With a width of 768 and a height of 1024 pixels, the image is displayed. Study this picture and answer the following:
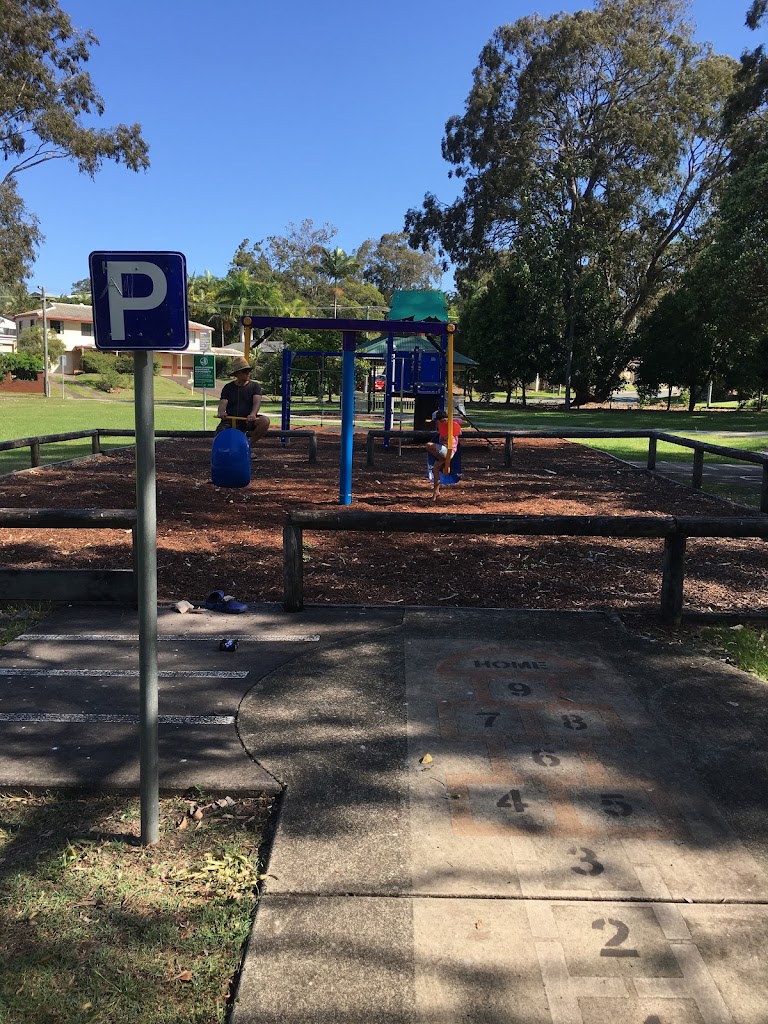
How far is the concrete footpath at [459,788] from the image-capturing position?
7.31 feet

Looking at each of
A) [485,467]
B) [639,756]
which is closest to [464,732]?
[639,756]

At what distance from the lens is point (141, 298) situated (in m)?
2.57

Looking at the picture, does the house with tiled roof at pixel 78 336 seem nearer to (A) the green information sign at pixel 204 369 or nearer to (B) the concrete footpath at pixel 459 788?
(A) the green information sign at pixel 204 369

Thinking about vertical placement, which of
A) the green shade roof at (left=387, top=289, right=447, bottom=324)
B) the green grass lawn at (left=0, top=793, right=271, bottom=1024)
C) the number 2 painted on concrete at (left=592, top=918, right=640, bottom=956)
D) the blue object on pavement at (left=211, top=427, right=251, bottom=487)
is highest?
the green shade roof at (left=387, top=289, right=447, bottom=324)

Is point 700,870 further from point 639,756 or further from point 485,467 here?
point 485,467

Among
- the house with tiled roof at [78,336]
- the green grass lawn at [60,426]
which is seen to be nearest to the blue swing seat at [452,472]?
the green grass lawn at [60,426]

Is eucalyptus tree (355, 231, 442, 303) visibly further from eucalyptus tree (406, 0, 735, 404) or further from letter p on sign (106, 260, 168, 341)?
letter p on sign (106, 260, 168, 341)

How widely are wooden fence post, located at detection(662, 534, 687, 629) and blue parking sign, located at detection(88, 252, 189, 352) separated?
3721 millimetres

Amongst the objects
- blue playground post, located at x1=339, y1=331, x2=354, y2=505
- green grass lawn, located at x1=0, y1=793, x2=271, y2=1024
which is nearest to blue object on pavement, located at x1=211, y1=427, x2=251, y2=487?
blue playground post, located at x1=339, y1=331, x2=354, y2=505

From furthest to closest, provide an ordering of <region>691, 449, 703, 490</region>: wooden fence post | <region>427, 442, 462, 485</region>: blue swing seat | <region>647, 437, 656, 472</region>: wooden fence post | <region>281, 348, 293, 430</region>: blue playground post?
<region>281, 348, 293, 430</region>: blue playground post → <region>647, 437, 656, 472</region>: wooden fence post → <region>691, 449, 703, 490</region>: wooden fence post → <region>427, 442, 462, 485</region>: blue swing seat

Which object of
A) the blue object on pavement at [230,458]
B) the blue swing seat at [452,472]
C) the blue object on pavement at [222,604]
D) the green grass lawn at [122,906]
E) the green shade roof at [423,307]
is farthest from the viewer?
the green shade roof at [423,307]

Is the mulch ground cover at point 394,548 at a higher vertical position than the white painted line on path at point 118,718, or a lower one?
higher

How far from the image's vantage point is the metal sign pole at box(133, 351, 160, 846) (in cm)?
269

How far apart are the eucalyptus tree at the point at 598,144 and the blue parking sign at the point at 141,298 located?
4105cm
